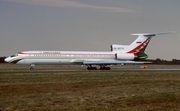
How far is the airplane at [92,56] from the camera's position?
48344 mm

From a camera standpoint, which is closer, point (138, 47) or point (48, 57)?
point (48, 57)

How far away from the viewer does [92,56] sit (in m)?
51.2

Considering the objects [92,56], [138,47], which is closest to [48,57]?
[92,56]

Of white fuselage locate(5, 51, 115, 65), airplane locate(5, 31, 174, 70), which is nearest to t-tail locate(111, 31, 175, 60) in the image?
airplane locate(5, 31, 174, 70)

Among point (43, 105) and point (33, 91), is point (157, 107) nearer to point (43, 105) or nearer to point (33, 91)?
point (43, 105)

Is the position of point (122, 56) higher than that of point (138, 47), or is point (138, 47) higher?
point (138, 47)

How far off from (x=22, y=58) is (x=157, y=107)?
38142 mm

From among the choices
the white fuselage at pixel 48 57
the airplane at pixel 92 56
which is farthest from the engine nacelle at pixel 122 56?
the white fuselage at pixel 48 57

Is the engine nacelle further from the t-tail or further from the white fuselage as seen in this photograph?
the white fuselage

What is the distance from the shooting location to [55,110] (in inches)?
471

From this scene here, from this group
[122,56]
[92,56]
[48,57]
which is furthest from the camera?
[122,56]

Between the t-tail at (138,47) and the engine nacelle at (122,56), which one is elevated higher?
the t-tail at (138,47)

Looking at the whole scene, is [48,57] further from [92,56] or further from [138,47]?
[138,47]

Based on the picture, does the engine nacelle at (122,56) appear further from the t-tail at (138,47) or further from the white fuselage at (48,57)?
the white fuselage at (48,57)
